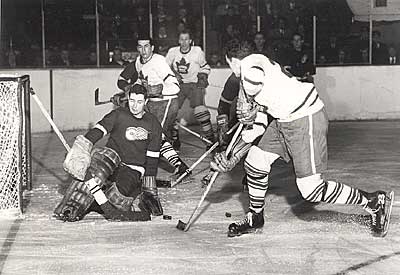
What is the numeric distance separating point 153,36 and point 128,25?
390mm

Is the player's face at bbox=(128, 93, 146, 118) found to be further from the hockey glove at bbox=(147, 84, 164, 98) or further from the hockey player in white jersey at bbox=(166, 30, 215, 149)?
the hockey player in white jersey at bbox=(166, 30, 215, 149)

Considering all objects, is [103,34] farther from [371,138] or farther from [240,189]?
[240,189]

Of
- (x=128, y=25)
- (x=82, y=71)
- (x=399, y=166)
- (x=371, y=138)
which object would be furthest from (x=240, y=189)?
(x=128, y=25)

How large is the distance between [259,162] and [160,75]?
9.42 feet

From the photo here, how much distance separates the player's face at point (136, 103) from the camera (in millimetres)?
6578

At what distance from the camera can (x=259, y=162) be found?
5848 millimetres

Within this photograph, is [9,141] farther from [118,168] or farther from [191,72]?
[191,72]

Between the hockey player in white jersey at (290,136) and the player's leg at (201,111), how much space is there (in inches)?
167

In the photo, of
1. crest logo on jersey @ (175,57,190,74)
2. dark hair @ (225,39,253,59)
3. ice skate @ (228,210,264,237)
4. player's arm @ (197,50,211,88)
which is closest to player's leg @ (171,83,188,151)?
crest logo on jersey @ (175,57,190,74)

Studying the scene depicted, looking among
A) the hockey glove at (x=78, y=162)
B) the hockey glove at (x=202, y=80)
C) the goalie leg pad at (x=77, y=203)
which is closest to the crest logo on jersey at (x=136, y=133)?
the hockey glove at (x=78, y=162)

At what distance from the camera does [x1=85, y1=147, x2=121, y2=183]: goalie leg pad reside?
635 cm

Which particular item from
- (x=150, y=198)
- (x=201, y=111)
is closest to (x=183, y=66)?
(x=201, y=111)

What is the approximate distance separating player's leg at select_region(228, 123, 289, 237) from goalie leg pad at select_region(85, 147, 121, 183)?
3.24 feet

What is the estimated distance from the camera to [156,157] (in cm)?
664
